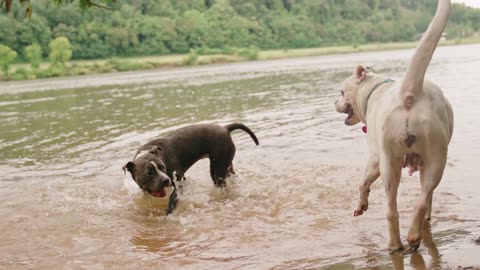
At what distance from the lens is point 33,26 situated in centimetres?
8531

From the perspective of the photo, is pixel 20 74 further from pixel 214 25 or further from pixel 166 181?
pixel 166 181

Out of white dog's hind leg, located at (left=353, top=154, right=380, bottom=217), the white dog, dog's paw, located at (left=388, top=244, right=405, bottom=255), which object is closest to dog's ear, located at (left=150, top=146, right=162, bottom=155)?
white dog's hind leg, located at (left=353, top=154, right=380, bottom=217)

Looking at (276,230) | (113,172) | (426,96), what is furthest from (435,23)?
(113,172)

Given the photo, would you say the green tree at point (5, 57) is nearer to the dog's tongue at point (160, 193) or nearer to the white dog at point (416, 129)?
the dog's tongue at point (160, 193)

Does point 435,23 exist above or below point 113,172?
above

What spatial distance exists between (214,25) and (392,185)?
363 feet

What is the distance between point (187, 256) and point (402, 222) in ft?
8.60

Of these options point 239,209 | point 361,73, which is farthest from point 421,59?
point 239,209

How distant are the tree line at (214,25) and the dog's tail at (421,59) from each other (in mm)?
69262

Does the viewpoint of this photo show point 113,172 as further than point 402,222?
Yes

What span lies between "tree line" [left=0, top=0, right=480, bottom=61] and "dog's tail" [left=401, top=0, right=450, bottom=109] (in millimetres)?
69262

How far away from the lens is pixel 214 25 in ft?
370

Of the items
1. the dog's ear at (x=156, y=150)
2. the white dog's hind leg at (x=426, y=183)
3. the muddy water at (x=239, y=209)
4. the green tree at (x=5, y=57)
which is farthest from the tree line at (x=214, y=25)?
the white dog's hind leg at (x=426, y=183)

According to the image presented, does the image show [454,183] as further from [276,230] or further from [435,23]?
[435,23]
